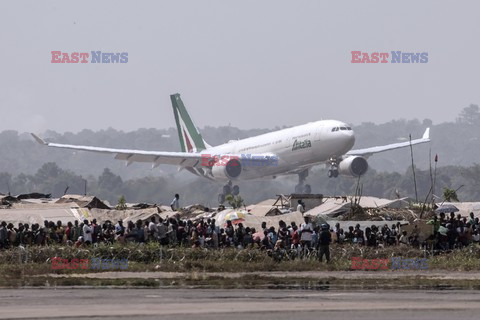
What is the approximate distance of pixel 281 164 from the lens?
85.4m

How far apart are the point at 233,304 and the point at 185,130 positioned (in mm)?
85292

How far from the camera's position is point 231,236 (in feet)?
137

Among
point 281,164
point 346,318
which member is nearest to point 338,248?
point 346,318

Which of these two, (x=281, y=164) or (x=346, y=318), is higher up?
(x=281, y=164)

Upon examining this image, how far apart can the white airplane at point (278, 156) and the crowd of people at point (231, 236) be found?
3817 cm

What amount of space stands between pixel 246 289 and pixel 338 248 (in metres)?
11.9

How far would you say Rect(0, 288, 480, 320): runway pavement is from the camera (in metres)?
21.9

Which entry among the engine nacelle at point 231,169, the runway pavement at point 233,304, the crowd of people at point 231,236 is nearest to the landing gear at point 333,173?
the engine nacelle at point 231,169

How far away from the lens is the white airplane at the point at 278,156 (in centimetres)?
8081

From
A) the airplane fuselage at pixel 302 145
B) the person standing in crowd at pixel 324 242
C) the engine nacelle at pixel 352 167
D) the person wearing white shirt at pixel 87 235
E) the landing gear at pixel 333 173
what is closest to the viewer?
the person standing in crowd at pixel 324 242

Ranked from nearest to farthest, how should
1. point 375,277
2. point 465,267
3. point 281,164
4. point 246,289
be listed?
point 246,289
point 375,277
point 465,267
point 281,164

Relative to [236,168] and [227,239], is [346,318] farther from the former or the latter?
[236,168]

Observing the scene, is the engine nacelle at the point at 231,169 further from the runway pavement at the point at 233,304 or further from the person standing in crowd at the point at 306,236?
the runway pavement at the point at 233,304

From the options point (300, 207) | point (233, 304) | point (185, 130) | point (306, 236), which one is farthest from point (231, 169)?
point (233, 304)
